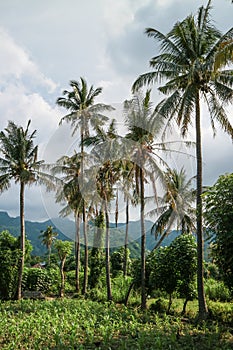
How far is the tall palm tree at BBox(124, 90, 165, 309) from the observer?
51.5 ft

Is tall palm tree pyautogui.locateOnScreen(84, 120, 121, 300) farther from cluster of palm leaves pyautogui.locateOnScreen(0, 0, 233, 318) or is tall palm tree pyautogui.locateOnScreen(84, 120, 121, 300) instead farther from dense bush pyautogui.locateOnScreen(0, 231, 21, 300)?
dense bush pyautogui.locateOnScreen(0, 231, 21, 300)

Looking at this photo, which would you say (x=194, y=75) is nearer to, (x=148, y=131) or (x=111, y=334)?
(x=148, y=131)

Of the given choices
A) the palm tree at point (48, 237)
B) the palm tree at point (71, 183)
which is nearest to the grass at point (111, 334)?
the palm tree at point (71, 183)

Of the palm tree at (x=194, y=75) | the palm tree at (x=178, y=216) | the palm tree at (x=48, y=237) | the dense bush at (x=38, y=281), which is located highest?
the palm tree at (x=194, y=75)

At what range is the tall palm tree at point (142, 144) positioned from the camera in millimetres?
15711

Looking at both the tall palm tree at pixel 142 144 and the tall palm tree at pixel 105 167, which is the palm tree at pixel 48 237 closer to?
the tall palm tree at pixel 105 167

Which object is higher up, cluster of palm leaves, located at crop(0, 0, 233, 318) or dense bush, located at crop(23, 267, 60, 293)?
cluster of palm leaves, located at crop(0, 0, 233, 318)

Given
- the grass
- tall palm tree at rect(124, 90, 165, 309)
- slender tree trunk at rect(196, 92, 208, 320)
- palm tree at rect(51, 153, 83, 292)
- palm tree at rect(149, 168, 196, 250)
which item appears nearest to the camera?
the grass

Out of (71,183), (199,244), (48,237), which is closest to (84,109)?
(71,183)

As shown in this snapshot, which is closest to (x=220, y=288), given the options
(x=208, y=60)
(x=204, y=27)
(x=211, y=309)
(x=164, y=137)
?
(x=211, y=309)

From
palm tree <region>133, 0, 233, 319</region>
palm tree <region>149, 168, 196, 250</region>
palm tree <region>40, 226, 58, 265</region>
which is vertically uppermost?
palm tree <region>133, 0, 233, 319</region>

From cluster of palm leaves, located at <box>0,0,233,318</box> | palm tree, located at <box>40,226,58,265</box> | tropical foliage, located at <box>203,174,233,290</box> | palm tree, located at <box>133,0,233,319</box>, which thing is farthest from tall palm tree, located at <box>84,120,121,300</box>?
palm tree, located at <box>40,226,58,265</box>

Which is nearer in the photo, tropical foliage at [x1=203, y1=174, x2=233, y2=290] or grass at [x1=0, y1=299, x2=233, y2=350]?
tropical foliage at [x1=203, y1=174, x2=233, y2=290]

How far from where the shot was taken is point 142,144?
15805 millimetres
